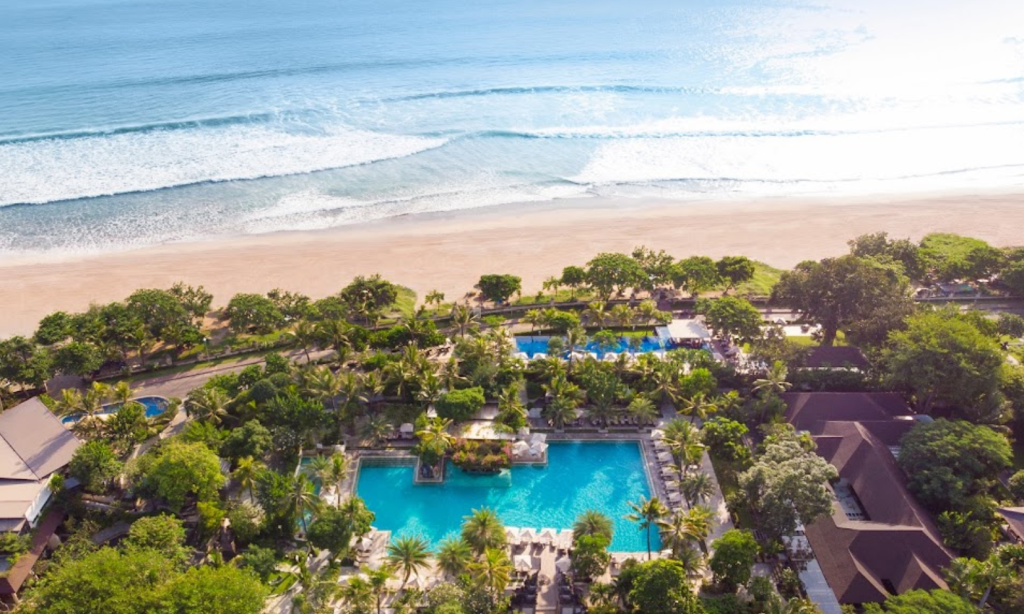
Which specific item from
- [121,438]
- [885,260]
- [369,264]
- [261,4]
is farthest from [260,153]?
[261,4]

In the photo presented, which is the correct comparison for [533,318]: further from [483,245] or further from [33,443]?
[33,443]

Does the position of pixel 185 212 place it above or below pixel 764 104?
below

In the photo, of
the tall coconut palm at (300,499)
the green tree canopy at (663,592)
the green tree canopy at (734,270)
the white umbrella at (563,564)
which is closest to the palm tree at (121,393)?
the tall coconut palm at (300,499)

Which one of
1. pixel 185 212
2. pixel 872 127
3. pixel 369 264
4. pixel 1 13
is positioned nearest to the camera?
pixel 369 264

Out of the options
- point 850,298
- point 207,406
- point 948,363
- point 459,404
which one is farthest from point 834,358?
point 207,406

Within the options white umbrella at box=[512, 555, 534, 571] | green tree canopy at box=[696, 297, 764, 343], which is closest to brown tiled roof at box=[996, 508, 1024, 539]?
green tree canopy at box=[696, 297, 764, 343]

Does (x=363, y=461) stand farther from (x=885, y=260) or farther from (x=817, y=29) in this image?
(x=817, y=29)
